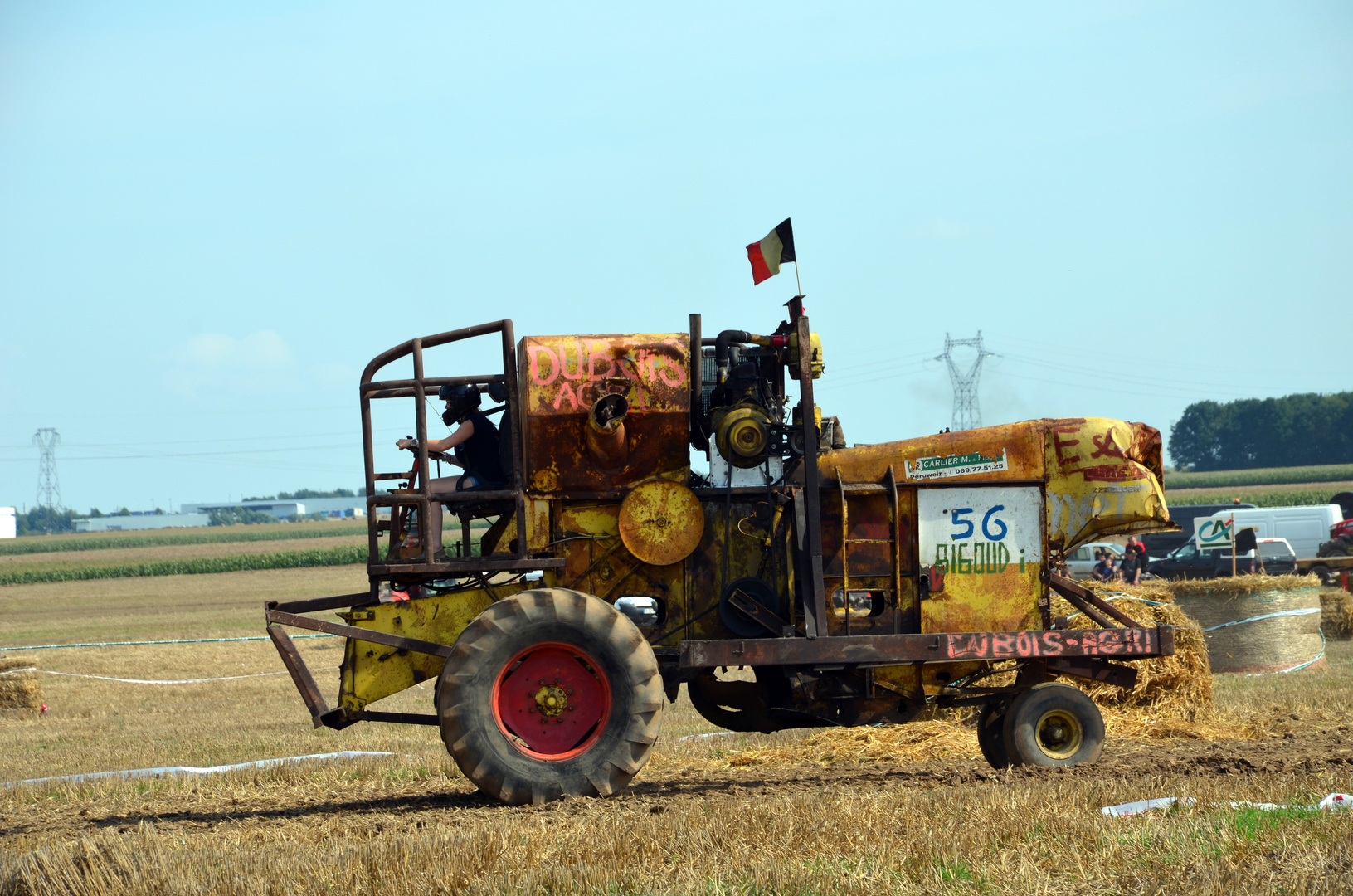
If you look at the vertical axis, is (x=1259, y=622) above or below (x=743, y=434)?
below

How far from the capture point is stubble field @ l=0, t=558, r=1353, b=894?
546 cm

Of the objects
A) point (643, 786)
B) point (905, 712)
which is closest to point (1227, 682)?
point (905, 712)

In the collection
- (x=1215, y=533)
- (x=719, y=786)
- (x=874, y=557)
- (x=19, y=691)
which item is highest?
(x=874, y=557)

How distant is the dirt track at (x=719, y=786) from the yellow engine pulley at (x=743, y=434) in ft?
7.23

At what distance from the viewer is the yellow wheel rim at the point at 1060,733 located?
A: 862 cm

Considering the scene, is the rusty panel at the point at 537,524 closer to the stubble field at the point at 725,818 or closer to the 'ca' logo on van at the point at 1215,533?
the stubble field at the point at 725,818

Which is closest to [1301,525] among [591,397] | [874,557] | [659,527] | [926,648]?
[874,557]

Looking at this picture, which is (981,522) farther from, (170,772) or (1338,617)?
(1338,617)

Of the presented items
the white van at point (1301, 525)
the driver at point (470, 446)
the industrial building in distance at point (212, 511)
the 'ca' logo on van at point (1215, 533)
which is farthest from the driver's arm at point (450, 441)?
the industrial building in distance at point (212, 511)

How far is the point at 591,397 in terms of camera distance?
812 cm

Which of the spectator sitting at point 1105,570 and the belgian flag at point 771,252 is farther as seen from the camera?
the spectator sitting at point 1105,570

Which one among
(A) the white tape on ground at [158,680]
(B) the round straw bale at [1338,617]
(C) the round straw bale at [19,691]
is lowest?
(B) the round straw bale at [1338,617]

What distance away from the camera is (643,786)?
874 centimetres

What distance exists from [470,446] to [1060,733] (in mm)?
4547
